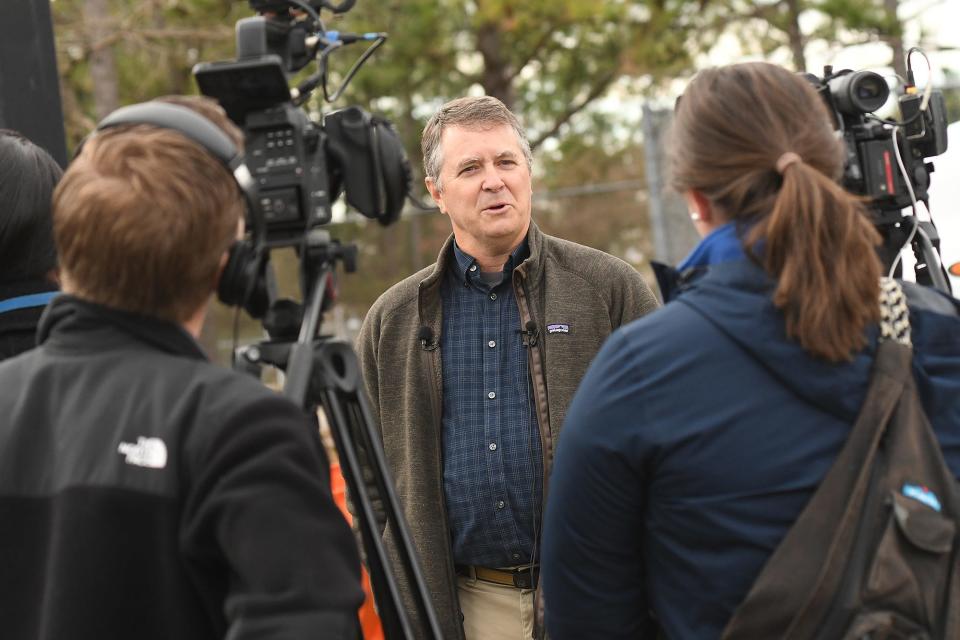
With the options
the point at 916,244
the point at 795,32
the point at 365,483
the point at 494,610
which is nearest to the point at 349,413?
the point at 365,483

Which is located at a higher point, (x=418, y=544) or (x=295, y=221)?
(x=295, y=221)

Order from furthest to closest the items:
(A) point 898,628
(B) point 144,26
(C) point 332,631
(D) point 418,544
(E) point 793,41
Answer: (E) point 793,41
(B) point 144,26
(D) point 418,544
(A) point 898,628
(C) point 332,631

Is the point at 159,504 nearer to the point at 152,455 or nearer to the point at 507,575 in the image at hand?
the point at 152,455

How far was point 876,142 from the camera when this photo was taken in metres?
2.48

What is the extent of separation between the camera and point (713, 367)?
1792 mm

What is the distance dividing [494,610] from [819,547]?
137 centimetres

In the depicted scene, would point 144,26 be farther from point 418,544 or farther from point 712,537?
point 712,537

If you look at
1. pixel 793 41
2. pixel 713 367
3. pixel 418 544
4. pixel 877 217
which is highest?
pixel 793 41

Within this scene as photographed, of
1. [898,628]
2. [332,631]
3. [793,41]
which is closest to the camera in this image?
[332,631]

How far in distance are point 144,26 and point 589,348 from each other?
1000cm

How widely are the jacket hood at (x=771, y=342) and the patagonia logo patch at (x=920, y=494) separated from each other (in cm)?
14

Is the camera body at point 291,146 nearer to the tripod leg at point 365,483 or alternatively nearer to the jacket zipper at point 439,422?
the tripod leg at point 365,483

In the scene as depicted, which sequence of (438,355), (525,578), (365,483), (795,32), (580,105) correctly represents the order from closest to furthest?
(365,483)
(525,578)
(438,355)
(795,32)
(580,105)

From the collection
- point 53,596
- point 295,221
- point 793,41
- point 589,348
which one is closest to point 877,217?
point 589,348
